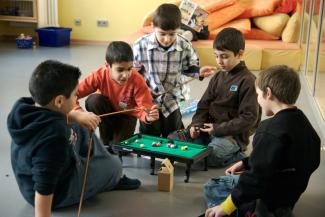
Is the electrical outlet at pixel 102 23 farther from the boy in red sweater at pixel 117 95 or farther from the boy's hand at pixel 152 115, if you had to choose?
Result: the boy's hand at pixel 152 115

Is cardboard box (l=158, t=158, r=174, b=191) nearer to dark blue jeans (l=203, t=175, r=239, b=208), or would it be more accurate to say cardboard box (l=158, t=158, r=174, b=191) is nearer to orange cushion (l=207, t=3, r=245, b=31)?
dark blue jeans (l=203, t=175, r=239, b=208)

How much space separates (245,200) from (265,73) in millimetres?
423

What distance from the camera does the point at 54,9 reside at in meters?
5.70

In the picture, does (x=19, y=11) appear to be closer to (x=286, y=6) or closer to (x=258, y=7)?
(x=258, y=7)

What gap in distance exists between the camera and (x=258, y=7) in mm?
4895

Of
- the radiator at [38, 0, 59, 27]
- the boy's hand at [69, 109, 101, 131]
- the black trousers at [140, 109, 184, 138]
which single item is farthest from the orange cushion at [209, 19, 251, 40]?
the boy's hand at [69, 109, 101, 131]

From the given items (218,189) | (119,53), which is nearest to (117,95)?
(119,53)

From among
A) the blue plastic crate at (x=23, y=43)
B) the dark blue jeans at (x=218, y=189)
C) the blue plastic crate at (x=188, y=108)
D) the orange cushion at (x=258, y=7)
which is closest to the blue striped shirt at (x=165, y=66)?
the blue plastic crate at (x=188, y=108)

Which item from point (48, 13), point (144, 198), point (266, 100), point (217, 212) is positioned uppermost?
point (48, 13)

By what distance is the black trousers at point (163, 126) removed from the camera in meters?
2.51

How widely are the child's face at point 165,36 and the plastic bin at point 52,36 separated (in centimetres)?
330

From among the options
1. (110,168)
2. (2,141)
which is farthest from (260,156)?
(2,141)

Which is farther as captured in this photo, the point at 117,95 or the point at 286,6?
the point at 286,6

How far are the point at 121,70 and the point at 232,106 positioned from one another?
56cm
